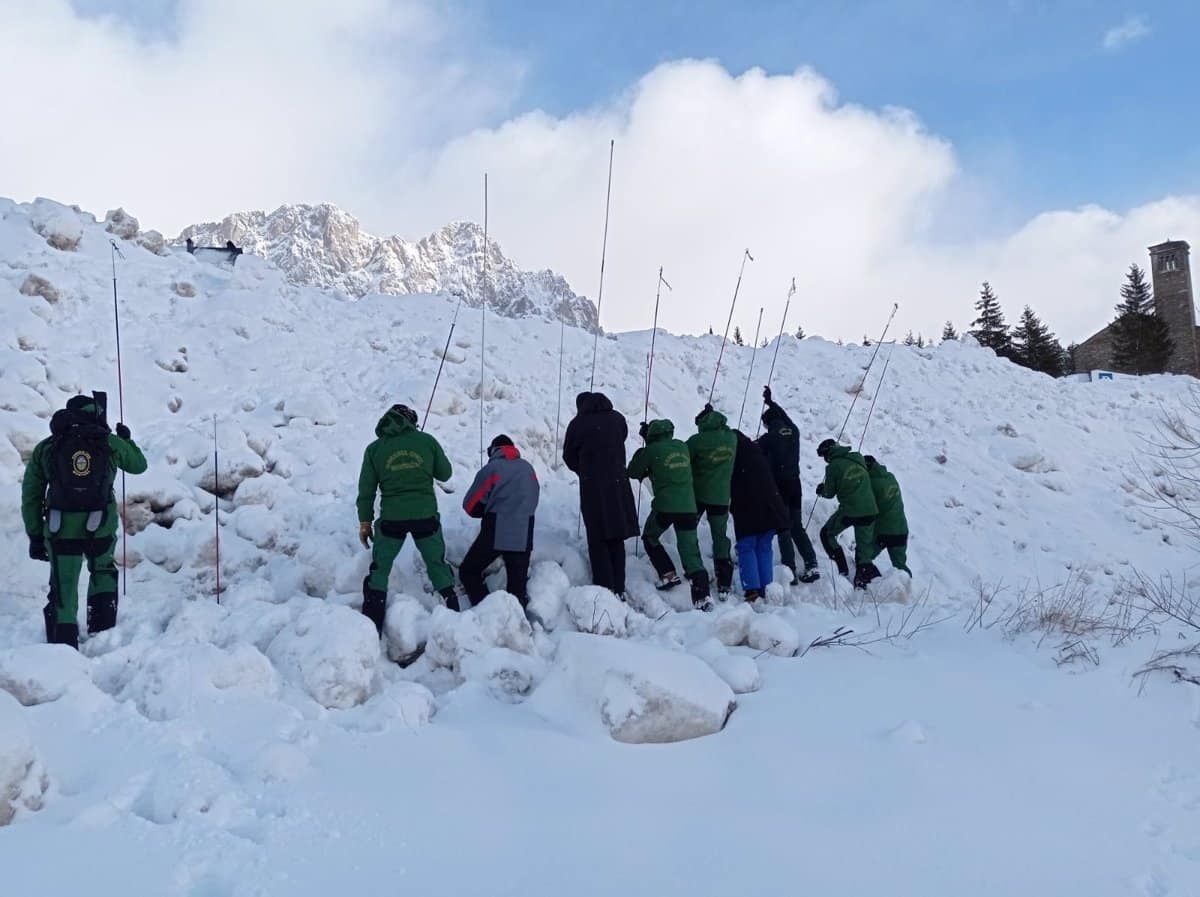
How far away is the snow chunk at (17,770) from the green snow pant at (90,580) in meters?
2.22

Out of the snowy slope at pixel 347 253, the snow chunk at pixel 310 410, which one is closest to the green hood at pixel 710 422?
the snow chunk at pixel 310 410

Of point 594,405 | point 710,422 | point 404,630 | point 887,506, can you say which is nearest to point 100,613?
point 404,630

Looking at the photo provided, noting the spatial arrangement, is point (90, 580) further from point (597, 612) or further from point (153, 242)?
point (153, 242)

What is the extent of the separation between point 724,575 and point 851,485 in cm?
208

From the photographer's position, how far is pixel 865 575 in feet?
26.8

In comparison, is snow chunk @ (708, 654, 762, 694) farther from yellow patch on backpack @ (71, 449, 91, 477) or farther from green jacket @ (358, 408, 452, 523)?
yellow patch on backpack @ (71, 449, 91, 477)

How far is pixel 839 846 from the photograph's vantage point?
316 centimetres

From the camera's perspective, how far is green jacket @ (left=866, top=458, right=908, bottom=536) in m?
8.79

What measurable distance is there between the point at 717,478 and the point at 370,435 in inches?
180

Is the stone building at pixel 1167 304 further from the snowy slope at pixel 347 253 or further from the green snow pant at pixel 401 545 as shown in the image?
the snowy slope at pixel 347 253

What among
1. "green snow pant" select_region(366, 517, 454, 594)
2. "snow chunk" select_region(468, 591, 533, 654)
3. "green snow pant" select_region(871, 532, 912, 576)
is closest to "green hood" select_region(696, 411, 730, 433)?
"green snow pant" select_region(871, 532, 912, 576)

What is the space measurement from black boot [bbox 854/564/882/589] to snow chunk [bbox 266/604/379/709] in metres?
5.29

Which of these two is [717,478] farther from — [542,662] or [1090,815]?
[1090,815]

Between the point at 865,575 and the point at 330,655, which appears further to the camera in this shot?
the point at 865,575
